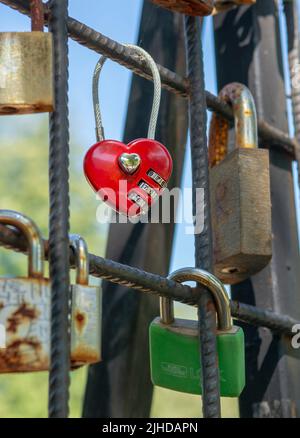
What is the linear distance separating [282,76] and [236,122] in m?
0.36

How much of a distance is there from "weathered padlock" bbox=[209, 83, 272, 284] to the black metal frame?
0.08m

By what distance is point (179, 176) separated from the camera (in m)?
2.01

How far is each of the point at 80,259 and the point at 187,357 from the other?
28 cm

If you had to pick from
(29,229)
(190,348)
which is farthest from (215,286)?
(29,229)

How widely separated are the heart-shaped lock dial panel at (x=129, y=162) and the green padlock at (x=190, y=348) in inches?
5.7

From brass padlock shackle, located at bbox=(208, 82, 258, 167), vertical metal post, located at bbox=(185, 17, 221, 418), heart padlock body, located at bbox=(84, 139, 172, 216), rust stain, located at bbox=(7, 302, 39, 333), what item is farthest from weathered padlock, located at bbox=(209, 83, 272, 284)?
rust stain, located at bbox=(7, 302, 39, 333)

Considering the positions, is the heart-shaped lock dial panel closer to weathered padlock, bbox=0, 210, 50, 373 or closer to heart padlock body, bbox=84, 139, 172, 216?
heart padlock body, bbox=84, 139, 172, 216

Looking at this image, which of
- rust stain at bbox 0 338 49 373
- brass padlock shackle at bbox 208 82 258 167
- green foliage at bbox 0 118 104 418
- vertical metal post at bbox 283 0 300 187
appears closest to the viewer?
rust stain at bbox 0 338 49 373

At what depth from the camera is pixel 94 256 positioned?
3.26 ft

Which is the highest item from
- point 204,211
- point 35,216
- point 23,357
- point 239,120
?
point 35,216

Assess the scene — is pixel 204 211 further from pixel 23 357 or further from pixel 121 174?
pixel 23 357

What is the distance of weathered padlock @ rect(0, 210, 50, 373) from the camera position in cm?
85

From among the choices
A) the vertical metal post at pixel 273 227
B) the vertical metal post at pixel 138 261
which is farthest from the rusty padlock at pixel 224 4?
the vertical metal post at pixel 138 261
